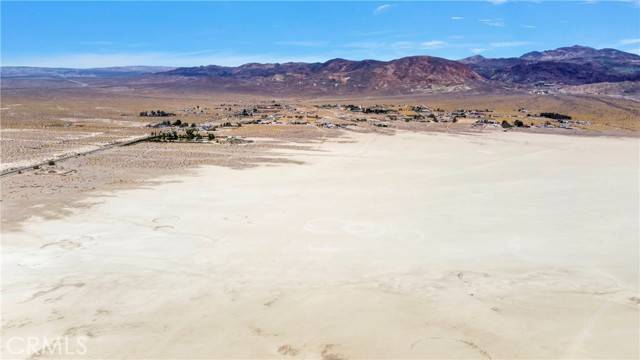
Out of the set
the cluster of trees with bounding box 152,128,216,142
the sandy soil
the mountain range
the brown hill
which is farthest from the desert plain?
the mountain range

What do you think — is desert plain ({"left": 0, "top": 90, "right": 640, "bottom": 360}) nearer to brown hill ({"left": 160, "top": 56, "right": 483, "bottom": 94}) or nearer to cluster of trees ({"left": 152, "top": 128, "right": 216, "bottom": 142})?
cluster of trees ({"left": 152, "top": 128, "right": 216, "bottom": 142})

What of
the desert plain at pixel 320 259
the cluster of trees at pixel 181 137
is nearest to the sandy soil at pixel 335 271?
the desert plain at pixel 320 259

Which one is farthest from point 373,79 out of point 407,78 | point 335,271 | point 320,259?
point 335,271

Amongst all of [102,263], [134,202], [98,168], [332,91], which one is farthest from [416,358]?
[332,91]

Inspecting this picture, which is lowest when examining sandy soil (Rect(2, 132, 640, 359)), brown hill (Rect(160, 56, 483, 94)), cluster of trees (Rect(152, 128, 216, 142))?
sandy soil (Rect(2, 132, 640, 359))

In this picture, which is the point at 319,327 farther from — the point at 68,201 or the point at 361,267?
the point at 68,201

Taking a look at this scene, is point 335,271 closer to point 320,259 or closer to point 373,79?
point 320,259
